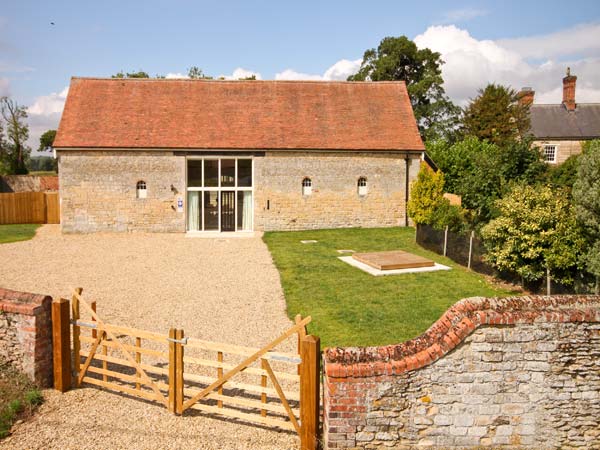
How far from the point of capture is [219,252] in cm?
1895

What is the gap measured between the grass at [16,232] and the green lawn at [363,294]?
1261cm

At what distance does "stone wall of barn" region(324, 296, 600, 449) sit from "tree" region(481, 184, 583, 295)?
22.2 ft

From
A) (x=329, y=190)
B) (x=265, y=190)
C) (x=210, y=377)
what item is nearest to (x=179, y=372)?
(x=210, y=377)

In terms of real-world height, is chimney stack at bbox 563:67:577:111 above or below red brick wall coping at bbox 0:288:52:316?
above

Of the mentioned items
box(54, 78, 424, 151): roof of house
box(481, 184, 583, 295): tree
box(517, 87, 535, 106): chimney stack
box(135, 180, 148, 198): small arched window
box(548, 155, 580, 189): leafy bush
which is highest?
box(517, 87, 535, 106): chimney stack

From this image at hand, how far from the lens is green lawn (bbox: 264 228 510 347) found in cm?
960

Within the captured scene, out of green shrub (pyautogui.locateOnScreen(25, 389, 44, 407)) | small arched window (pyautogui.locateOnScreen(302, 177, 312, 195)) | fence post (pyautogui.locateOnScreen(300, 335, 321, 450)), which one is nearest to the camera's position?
fence post (pyautogui.locateOnScreen(300, 335, 321, 450))

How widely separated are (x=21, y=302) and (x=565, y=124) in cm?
4008

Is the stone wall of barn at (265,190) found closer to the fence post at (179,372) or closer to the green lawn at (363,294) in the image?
the green lawn at (363,294)

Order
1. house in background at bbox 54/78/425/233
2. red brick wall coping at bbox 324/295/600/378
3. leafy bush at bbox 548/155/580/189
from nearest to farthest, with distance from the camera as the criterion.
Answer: red brick wall coping at bbox 324/295/600/378 < leafy bush at bbox 548/155/580/189 < house in background at bbox 54/78/425/233

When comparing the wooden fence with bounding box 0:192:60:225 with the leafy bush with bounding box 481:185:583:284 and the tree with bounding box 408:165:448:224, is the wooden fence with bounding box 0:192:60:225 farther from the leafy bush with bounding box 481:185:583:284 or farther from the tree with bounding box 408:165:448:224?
the leafy bush with bounding box 481:185:583:284

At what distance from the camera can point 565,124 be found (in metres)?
37.1

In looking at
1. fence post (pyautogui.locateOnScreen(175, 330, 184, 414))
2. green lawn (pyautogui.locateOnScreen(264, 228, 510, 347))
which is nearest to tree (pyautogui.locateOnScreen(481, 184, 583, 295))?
green lawn (pyautogui.locateOnScreen(264, 228, 510, 347))

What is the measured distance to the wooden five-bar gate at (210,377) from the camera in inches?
231
